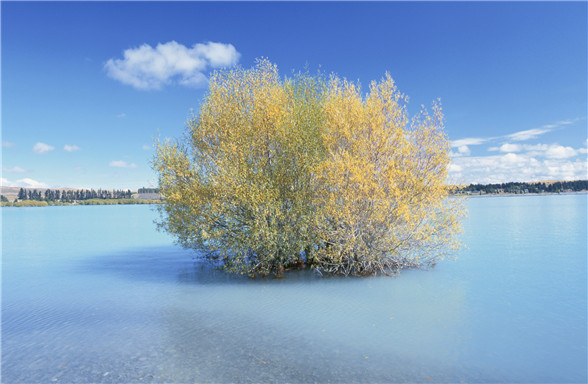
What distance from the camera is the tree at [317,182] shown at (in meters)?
16.7

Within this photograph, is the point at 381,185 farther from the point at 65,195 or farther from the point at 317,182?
the point at 65,195

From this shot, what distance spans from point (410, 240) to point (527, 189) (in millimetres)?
189364

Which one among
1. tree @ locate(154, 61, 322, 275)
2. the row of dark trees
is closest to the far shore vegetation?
the row of dark trees

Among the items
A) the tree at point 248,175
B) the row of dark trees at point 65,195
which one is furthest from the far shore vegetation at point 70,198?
the tree at point 248,175

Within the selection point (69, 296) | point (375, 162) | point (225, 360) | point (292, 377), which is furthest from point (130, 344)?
point (375, 162)

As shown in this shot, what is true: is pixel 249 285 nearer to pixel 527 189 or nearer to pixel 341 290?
pixel 341 290

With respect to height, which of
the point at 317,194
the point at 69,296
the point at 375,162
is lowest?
the point at 69,296

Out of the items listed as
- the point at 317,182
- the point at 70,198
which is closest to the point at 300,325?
the point at 317,182

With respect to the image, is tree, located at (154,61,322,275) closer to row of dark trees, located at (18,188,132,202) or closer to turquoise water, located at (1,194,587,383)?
turquoise water, located at (1,194,587,383)

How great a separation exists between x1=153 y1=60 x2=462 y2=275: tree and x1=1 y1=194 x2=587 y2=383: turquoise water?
194 cm

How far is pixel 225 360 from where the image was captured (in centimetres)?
953

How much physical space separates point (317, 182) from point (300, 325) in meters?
7.54

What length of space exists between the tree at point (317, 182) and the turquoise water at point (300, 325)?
1.94 m

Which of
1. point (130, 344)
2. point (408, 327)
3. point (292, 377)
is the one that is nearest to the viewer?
point (292, 377)
